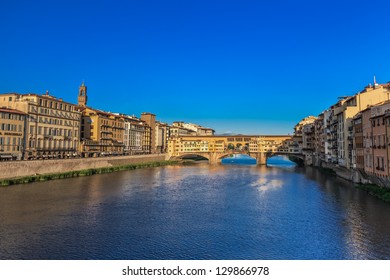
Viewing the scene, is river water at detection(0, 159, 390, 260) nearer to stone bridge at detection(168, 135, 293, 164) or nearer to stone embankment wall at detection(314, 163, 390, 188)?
stone embankment wall at detection(314, 163, 390, 188)

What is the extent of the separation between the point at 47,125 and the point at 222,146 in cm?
5683

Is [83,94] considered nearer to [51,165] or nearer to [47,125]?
[47,125]

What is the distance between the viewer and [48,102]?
54.4 meters

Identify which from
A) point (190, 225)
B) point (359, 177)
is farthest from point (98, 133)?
point (190, 225)

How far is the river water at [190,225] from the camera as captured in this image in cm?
1611

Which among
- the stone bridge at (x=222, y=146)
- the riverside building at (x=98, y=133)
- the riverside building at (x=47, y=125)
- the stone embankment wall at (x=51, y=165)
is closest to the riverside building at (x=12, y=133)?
the riverside building at (x=47, y=125)

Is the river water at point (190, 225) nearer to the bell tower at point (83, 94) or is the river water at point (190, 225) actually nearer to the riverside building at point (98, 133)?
the riverside building at point (98, 133)

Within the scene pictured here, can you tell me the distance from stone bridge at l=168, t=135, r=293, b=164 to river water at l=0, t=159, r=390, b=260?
56.4m

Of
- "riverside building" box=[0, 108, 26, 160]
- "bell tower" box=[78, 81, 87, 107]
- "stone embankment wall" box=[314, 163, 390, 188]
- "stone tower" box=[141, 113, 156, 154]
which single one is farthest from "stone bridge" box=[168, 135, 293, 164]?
"riverside building" box=[0, 108, 26, 160]

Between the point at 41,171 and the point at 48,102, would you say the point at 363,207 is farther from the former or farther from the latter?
the point at 48,102

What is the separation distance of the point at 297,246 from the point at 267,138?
258 ft

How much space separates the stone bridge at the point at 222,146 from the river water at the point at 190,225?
5637cm

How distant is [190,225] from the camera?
21.1m

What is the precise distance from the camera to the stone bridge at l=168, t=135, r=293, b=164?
91.6 m
